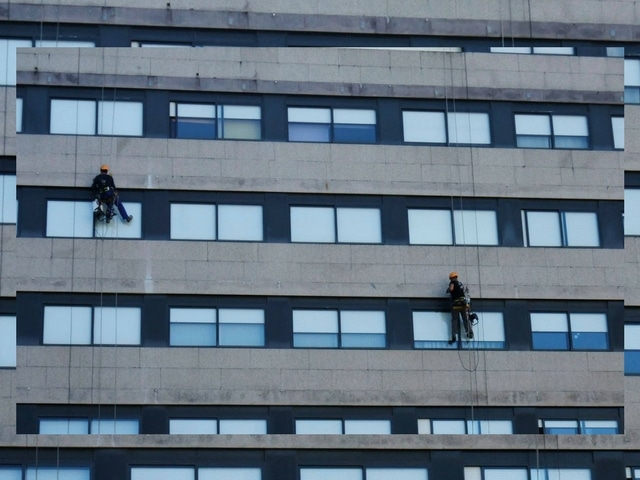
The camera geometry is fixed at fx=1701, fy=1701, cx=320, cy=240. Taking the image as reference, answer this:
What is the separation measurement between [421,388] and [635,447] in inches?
275

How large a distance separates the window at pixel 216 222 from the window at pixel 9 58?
6.56 metres

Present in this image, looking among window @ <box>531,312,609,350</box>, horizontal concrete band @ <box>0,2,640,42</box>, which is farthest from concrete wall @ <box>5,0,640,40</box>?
window @ <box>531,312,609,350</box>

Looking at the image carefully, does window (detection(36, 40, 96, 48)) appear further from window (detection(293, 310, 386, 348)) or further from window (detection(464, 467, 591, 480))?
window (detection(464, 467, 591, 480))

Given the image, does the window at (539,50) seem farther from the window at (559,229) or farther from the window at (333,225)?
the window at (333,225)

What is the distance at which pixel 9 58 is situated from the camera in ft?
178

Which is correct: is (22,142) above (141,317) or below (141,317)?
above

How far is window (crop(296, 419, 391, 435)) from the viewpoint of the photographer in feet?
171

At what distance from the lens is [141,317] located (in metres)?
52.3

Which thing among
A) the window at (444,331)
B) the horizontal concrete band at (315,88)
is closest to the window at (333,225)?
the window at (444,331)

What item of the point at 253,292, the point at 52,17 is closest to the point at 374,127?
the point at 253,292

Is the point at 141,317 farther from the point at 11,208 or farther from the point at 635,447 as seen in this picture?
the point at 635,447

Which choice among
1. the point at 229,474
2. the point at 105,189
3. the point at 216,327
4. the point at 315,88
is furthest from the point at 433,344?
the point at 105,189

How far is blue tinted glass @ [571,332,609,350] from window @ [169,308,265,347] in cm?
1004

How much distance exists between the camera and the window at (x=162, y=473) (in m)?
50.8
